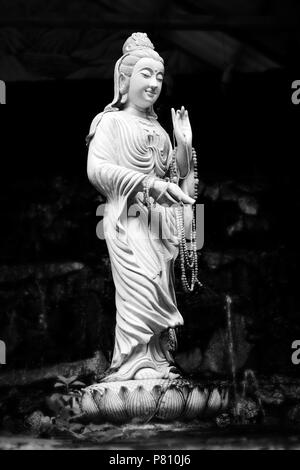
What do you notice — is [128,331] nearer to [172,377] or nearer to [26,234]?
[172,377]

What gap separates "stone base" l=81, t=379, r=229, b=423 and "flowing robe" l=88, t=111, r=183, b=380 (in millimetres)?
187

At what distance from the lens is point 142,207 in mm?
12008

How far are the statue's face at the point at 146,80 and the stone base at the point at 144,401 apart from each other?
2.27 meters

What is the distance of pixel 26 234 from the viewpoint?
16656 mm

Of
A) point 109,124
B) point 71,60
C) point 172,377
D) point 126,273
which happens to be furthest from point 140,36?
point 71,60

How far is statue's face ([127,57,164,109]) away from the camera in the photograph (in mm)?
12266

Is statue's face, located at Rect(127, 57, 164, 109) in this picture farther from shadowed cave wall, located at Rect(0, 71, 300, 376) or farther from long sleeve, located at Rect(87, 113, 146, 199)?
shadowed cave wall, located at Rect(0, 71, 300, 376)

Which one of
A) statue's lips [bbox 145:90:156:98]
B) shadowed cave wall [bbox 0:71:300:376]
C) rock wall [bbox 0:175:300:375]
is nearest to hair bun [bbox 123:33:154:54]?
statue's lips [bbox 145:90:156:98]

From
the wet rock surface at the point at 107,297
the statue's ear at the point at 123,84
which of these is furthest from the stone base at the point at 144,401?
the wet rock surface at the point at 107,297

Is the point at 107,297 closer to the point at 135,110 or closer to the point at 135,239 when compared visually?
the point at 135,110

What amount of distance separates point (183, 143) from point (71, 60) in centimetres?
471

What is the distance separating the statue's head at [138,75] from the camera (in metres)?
12.3

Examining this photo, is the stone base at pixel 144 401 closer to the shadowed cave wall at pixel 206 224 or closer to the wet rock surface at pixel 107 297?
the wet rock surface at pixel 107 297
